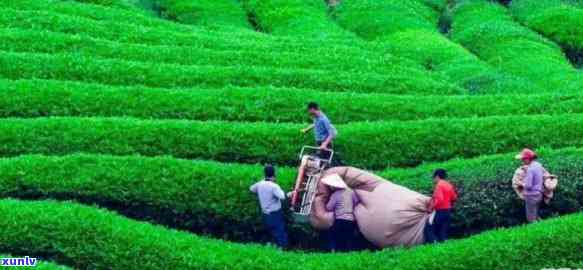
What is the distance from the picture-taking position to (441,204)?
→ 89.6 feet

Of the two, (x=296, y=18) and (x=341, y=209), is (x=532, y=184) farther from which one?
(x=296, y=18)

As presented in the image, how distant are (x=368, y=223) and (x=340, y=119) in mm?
7833

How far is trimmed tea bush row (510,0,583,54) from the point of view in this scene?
167 ft

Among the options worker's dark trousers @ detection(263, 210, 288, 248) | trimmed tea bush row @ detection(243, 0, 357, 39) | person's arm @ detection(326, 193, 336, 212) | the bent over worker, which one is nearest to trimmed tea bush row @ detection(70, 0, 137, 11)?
trimmed tea bush row @ detection(243, 0, 357, 39)

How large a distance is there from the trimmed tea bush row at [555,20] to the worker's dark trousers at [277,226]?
25946mm

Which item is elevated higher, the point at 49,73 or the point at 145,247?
the point at 49,73

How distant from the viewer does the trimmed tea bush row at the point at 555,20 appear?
51.0m

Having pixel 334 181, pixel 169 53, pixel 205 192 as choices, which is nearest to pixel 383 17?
pixel 169 53

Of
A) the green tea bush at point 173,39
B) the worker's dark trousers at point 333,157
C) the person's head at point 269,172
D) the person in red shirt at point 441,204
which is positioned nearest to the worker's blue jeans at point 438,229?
the person in red shirt at point 441,204

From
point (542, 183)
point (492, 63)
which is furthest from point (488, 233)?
point (492, 63)

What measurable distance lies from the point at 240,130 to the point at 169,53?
404 inches

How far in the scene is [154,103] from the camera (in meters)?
35.8

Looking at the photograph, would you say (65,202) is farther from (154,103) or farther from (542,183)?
(542,183)

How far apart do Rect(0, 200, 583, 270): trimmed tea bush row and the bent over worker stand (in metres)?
0.95
